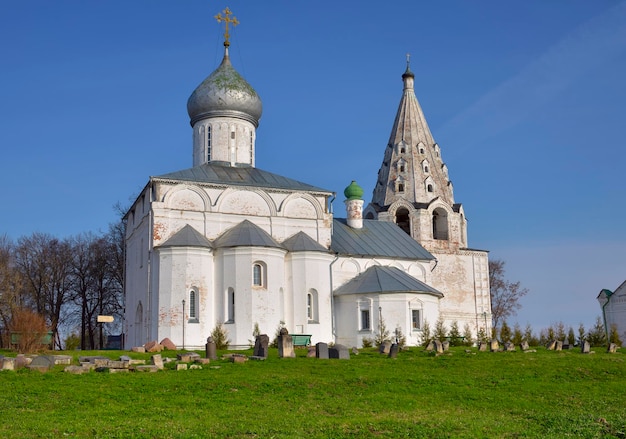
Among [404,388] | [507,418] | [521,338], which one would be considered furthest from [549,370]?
[521,338]

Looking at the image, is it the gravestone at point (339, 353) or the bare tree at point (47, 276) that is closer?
the gravestone at point (339, 353)

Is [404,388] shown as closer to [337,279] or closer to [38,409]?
[38,409]

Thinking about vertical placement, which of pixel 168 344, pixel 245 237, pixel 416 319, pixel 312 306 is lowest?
pixel 168 344

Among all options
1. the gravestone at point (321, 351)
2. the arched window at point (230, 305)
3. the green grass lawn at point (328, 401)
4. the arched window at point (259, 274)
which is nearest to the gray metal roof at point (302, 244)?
the arched window at point (259, 274)

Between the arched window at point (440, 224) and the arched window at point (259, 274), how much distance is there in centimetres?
1118

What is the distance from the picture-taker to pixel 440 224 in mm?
34438

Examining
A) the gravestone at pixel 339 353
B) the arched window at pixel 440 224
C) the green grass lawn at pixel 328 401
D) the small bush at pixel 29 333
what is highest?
the arched window at pixel 440 224

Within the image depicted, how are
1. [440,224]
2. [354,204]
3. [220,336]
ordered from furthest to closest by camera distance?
[440,224] → [354,204] → [220,336]

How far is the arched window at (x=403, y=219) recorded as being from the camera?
34469 millimetres

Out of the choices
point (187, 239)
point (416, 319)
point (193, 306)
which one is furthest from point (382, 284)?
point (187, 239)

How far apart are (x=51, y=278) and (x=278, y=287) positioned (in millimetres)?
14430

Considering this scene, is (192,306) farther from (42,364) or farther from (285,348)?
(42,364)

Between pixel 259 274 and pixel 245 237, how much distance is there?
53.3 inches

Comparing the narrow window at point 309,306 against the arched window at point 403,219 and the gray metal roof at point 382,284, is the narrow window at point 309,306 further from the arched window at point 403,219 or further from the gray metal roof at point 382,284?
the arched window at point 403,219
